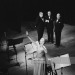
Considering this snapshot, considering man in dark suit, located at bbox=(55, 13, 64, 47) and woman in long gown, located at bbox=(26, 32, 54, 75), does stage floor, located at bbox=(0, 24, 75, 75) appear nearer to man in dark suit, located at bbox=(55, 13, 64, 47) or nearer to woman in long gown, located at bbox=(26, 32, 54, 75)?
man in dark suit, located at bbox=(55, 13, 64, 47)

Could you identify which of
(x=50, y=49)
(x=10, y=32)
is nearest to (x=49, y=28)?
(x=50, y=49)

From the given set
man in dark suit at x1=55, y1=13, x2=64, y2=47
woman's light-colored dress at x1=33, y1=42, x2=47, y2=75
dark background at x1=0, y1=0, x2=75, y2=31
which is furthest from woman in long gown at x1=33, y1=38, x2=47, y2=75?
dark background at x1=0, y1=0, x2=75, y2=31

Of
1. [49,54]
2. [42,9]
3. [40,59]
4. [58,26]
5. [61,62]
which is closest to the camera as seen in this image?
[61,62]

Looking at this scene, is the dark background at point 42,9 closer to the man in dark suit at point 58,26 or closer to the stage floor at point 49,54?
the stage floor at point 49,54

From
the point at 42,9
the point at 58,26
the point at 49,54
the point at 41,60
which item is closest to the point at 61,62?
the point at 41,60

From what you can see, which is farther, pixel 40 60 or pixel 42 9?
pixel 42 9

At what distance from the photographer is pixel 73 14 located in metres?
19.6

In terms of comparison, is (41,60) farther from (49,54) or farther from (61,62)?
(49,54)

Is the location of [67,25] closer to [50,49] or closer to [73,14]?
[73,14]

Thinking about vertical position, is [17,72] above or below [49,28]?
below

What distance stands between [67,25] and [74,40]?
337 centimetres

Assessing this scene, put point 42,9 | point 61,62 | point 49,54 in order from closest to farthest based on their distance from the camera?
point 61,62 → point 49,54 → point 42,9

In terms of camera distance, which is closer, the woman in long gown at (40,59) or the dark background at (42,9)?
the woman in long gown at (40,59)

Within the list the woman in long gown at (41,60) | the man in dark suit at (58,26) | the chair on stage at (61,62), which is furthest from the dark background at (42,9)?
the chair on stage at (61,62)
